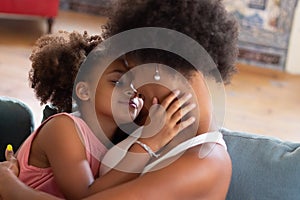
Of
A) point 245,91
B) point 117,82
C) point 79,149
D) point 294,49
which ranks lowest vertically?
point 245,91

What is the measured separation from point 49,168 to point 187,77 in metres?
0.34

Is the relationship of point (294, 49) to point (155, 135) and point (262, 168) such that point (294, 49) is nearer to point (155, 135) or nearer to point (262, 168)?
point (262, 168)

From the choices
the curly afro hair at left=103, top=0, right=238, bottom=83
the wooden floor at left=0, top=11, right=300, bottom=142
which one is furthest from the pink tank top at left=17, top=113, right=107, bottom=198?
the wooden floor at left=0, top=11, right=300, bottom=142

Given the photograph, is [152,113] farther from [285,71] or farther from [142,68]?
[285,71]

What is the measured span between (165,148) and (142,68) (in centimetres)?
15

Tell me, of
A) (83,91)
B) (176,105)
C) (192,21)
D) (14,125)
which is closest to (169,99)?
(176,105)

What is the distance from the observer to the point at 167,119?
95cm

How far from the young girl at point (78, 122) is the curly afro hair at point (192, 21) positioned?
9 cm

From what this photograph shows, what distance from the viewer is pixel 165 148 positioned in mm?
977

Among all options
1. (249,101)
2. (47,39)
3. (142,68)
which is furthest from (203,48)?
(249,101)

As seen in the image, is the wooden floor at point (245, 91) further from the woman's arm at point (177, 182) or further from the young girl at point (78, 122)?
the woman's arm at point (177, 182)

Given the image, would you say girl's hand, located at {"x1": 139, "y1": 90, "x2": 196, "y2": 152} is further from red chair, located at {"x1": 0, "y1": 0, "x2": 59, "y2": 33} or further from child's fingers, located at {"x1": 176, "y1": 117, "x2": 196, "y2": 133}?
red chair, located at {"x1": 0, "y1": 0, "x2": 59, "y2": 33}

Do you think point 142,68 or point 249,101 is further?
point 249,101

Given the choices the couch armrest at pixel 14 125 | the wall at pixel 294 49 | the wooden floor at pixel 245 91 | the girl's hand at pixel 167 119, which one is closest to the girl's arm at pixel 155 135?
the girl's hand at pixel 167 119
